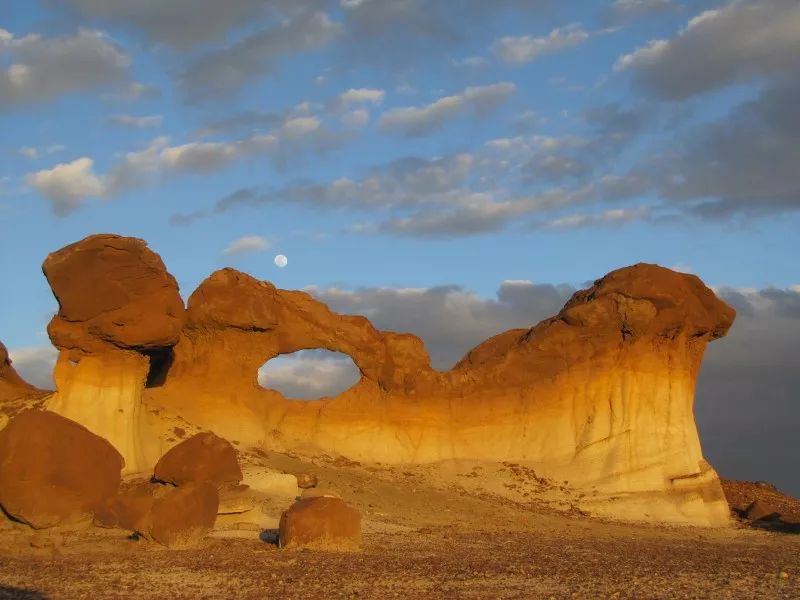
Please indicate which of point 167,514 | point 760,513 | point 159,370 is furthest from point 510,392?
point 167,514

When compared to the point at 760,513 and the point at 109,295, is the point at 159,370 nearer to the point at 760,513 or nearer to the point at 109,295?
the point at 109,295

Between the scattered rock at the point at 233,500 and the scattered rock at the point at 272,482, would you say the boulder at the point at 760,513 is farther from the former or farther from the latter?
the scattered rock at the point at 233,500

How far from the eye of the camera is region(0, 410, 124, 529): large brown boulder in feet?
53.2

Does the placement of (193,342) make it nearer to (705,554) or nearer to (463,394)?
(463,394)

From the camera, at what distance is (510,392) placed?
2802cm

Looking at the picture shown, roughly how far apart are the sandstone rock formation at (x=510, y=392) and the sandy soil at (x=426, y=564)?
4081 millimetres

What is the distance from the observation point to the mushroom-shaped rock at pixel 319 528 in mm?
15648

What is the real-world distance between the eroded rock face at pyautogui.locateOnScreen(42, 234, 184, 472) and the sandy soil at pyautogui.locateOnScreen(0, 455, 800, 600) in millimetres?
6258

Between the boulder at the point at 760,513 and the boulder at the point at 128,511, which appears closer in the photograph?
the boulder at the point at 128,511

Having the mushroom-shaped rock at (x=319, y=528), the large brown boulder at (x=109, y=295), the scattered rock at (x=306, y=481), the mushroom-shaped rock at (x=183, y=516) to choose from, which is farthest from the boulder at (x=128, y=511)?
the large brown boulder at (x=109, y=295)

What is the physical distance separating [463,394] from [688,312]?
7.08 metres

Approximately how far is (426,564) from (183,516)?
431 centimetres

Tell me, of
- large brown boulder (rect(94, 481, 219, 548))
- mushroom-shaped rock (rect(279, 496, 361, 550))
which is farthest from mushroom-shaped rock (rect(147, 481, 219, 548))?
mushroom-shaped rock (rect(279, 496, 361, 550))

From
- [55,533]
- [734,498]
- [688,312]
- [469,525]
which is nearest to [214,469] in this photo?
[55,533]
